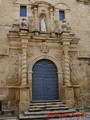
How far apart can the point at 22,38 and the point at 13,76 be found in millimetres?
1808

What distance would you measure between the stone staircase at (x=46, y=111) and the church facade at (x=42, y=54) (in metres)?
0.34

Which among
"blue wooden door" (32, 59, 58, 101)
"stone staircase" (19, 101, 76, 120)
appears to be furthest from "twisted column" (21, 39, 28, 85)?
"stone staircase" (19, 101, 76, 120)

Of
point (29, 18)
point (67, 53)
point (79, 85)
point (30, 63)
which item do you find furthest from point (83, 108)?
point (29, 18)

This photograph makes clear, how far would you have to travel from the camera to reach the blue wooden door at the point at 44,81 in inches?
360

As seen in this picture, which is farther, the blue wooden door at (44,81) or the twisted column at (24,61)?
the blue wooden door at (44,81)

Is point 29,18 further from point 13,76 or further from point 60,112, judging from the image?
point 60,112

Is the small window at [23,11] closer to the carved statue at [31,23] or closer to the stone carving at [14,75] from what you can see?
the carved statue at [31,23]

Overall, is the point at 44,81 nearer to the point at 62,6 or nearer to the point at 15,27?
the point at 15,27

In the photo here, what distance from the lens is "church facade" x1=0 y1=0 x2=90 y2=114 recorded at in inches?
349

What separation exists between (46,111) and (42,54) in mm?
2779

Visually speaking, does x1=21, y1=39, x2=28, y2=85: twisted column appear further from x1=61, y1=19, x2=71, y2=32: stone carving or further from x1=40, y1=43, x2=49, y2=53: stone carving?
x1=61, y1=19, x2=71, y2=32: stone carving

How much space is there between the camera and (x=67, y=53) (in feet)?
31.0

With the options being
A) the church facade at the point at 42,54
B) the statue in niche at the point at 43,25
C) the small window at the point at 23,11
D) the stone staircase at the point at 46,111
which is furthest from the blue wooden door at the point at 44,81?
the small window at the point at 23,11

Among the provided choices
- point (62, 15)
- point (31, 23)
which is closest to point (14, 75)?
point (31, 23)
